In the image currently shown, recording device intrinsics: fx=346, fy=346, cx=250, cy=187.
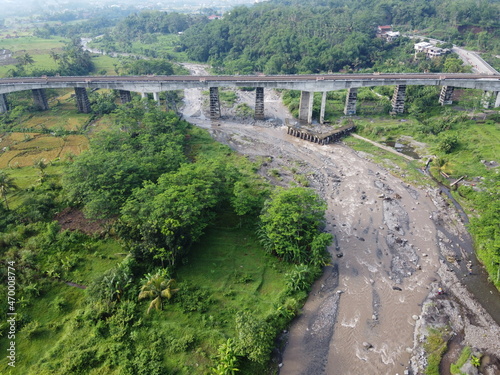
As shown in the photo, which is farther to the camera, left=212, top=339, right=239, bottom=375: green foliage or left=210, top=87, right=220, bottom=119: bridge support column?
left=210, top=87, right=220, bottom=119: bridge support column

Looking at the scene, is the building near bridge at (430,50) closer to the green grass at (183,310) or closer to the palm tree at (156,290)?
the green grass at (183,310)

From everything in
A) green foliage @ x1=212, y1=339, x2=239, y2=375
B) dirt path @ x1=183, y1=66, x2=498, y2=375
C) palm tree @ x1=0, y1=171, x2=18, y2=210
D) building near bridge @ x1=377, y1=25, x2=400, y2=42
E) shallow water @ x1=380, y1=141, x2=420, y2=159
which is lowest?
dirt path @ x1=183, y1=66, x2=498, y2=375

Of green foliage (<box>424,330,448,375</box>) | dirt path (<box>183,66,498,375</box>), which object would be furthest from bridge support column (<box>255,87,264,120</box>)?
green foliage (<box>424,330,448,375</box>)

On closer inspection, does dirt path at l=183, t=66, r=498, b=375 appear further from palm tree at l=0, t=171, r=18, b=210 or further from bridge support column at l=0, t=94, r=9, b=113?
bridge support column at l=0, t=94, r=9, b=113

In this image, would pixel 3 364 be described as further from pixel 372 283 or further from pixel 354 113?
pixel 354 113

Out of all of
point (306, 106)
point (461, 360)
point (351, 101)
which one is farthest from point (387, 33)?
point (461, 360)

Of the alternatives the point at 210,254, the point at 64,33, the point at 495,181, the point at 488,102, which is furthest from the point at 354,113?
the point at 64,33

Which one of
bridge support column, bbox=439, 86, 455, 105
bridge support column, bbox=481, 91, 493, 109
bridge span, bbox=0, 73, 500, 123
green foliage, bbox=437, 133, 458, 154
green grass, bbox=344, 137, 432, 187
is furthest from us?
bridge support column, bbox=439, 86, 455, 105
